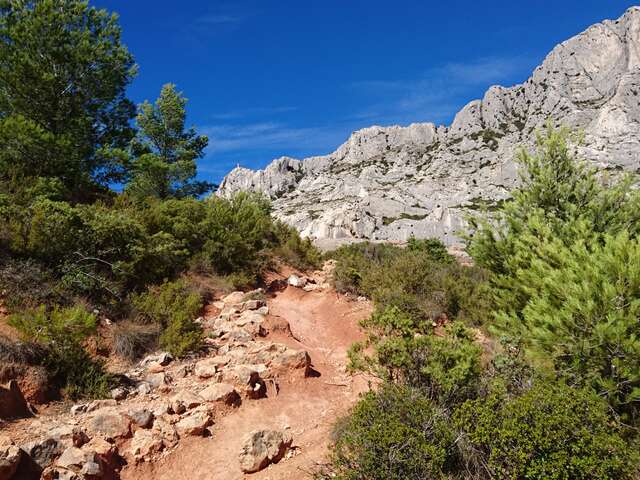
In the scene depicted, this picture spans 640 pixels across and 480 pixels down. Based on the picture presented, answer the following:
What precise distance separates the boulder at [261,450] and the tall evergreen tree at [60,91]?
9.38 meters

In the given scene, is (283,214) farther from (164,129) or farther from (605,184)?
(605,184)

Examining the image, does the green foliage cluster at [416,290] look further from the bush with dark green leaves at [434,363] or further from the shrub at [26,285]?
the shrub at [26,285]

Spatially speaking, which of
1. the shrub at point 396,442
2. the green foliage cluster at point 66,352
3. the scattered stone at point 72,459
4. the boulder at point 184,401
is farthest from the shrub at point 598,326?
the green foliage cluster at point 66,352

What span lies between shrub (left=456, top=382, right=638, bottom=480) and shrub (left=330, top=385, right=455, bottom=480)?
28cm

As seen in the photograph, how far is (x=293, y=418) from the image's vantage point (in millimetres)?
5816

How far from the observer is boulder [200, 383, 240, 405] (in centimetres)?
559

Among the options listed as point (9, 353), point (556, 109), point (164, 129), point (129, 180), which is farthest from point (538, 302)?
point (556, 109)

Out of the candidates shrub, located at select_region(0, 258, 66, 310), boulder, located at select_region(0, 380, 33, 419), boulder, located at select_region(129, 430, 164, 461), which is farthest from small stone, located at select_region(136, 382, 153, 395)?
shrub, located at select_region(0, 258, 66, 310)

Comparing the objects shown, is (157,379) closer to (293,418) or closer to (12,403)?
(12,403)

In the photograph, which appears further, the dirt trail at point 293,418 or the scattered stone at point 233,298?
the scattered stone at point 233,298

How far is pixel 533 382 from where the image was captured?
13.5 ft

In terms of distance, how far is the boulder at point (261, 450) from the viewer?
441cm

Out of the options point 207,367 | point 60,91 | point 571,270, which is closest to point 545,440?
point 571,270

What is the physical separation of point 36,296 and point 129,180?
7.93 metres
